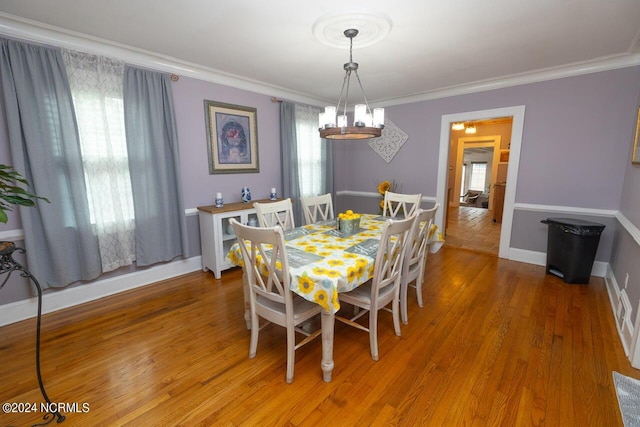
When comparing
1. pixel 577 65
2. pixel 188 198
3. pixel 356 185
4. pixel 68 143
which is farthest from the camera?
pixel 356 185

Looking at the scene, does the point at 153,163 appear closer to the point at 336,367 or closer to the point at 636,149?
the point at 336,367

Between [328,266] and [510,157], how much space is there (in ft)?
10.8

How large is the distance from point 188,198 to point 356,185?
2999 mm

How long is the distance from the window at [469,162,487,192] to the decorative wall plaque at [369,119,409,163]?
982 cm

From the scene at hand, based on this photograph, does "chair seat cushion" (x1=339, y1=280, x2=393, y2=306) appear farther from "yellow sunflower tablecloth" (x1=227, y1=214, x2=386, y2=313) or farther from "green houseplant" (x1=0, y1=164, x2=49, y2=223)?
"green houseplant" (x1=0, y1=164, x2=49, y2=223)

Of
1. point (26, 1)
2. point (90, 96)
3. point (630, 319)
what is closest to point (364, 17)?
point (26, 1)

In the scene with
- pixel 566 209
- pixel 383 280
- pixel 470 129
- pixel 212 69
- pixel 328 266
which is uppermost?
pixel 212 69

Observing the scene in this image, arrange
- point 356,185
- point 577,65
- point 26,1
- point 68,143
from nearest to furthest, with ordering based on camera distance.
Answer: point 26,1 < point 68,143 < point 577,65 < point 356,185

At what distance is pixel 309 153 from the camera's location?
4.61m

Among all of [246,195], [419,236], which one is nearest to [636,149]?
[419,236]

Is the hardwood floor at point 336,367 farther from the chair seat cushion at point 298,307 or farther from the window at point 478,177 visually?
the window at point 478,177

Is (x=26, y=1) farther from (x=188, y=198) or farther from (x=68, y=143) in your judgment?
(x=188, y=198)

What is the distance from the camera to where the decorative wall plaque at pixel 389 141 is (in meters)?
4.60

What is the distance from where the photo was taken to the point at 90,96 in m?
2.50
